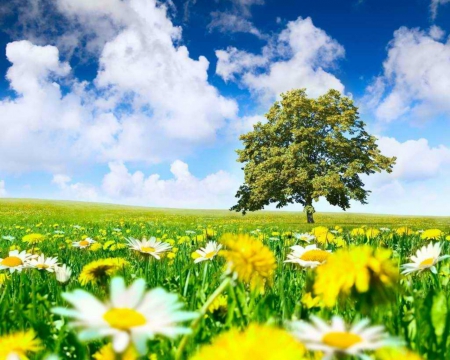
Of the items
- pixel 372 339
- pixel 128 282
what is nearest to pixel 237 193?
pixel 128 282

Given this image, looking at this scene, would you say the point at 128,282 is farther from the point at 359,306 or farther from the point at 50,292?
the point at 359,306

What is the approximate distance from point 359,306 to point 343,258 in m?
0.21

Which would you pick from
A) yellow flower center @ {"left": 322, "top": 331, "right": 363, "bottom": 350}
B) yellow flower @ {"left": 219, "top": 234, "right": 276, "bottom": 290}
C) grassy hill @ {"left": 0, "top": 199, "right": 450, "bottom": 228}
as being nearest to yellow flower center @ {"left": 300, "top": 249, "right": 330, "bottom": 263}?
yellow flower @ {"left": 219, "top": 234, "right": 276, "bottom": 290}

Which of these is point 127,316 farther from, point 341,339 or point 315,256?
point 315,256

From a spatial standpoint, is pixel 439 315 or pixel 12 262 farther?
pixel 12 262

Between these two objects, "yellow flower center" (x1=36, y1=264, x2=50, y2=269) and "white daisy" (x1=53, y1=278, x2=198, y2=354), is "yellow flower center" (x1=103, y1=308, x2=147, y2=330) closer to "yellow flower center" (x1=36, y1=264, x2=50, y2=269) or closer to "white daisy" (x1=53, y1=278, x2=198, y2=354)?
"white daisy" (x1=53, y1=278, x2=198, y2=354)

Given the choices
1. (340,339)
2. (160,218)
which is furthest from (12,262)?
(160,218)

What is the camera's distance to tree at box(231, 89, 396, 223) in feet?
107

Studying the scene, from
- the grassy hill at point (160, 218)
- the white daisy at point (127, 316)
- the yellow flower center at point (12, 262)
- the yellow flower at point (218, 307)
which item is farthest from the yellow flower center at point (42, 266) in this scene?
the grassy hill at point (160, 218)

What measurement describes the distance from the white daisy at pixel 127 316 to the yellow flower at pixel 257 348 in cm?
7

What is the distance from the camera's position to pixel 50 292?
2795mm

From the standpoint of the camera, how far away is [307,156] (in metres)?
34.0

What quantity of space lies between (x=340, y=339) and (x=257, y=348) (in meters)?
0.23

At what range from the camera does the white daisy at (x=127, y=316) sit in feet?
2.53
